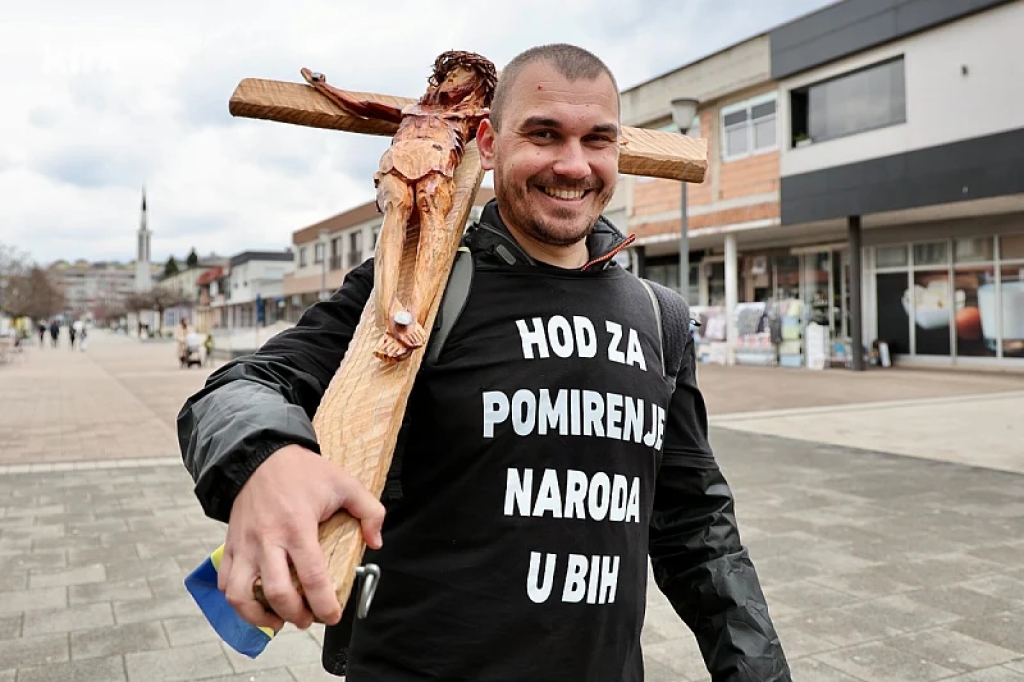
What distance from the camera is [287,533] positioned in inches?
32.4

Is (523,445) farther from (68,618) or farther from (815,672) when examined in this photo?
(68,618)

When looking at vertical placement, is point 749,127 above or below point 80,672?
above

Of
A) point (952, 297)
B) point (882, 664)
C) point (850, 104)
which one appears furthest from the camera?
point (952, 297)

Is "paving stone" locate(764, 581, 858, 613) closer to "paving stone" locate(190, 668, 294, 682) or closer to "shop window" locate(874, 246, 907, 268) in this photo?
"paving stone" locate(190, 668, 294, 682)

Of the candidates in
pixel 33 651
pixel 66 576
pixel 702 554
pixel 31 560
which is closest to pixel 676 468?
pixel 702 554

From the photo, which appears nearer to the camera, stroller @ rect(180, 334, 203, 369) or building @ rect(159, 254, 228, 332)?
stroller @ rect(180, 334, 203, 369)

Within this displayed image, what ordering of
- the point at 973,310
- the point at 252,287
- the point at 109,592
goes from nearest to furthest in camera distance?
the point at 109,592, the point at 973,310, the point at 252,287

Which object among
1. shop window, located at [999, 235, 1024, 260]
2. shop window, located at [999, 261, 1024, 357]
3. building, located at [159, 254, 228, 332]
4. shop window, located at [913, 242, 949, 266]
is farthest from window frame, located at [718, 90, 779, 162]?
building, located at [159, 254, 228, 332]

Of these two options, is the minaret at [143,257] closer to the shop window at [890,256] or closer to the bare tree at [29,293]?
the bare tree at [29,293]

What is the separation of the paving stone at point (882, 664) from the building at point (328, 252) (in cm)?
3789

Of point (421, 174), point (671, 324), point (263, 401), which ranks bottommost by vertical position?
point (263, 401)

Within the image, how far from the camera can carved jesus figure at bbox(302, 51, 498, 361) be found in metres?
1.20

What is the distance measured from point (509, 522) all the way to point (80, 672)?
3112mm

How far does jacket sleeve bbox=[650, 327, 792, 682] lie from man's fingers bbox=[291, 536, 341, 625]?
3.48 feet
